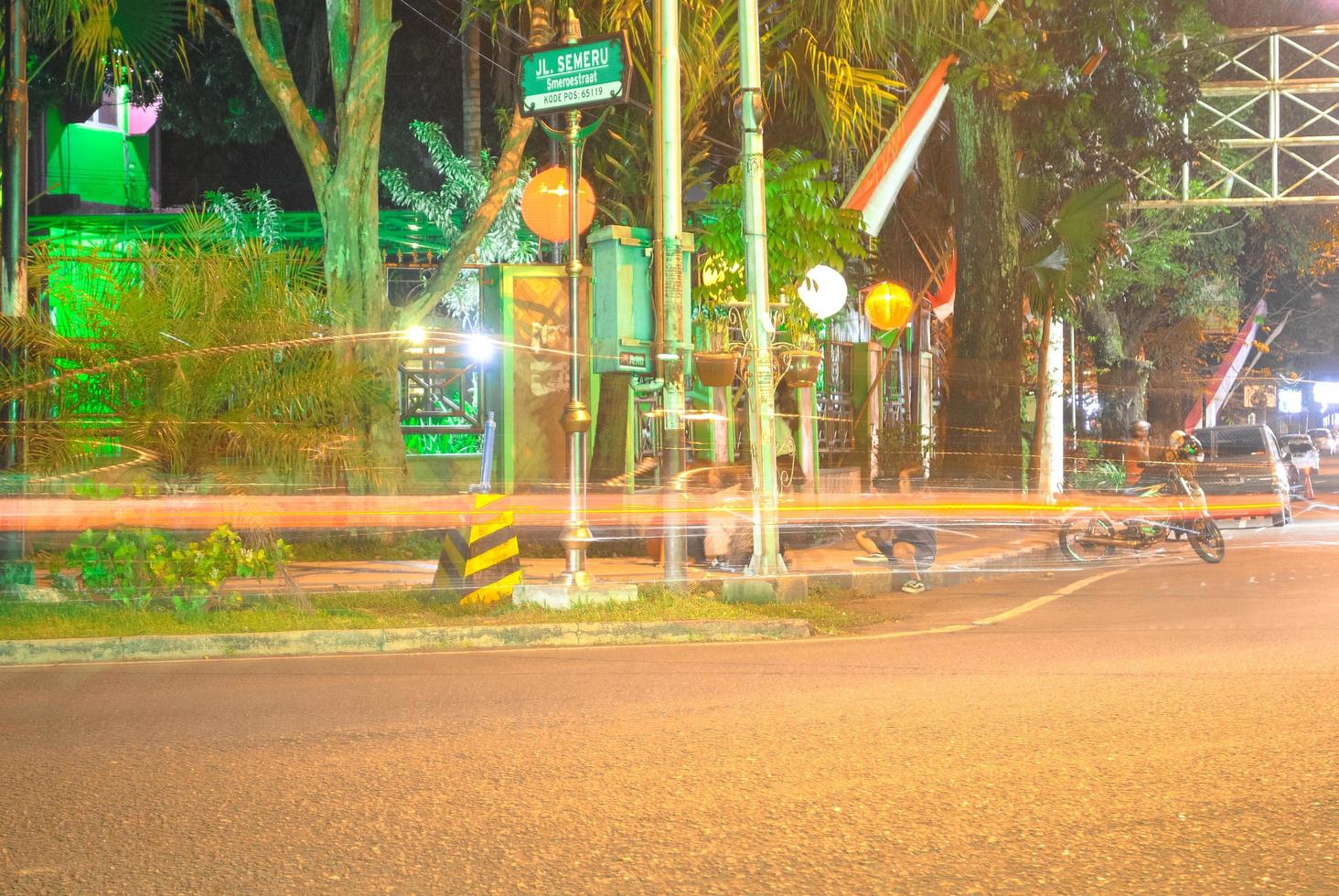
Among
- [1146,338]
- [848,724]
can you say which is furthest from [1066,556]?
[1146,338]

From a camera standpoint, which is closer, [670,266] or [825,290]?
[670,266]

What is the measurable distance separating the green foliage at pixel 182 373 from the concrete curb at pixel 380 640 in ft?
6.44

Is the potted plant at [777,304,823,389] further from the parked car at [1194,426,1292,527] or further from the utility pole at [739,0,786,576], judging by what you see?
the parked car at [1194,426,1292,527]

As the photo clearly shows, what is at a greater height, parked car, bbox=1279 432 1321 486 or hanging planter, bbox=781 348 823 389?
hanging planter, bbox=781 348 823 389

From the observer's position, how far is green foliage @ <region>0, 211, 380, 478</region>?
11547 millimetres

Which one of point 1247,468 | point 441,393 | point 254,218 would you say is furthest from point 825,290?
point 1247,468

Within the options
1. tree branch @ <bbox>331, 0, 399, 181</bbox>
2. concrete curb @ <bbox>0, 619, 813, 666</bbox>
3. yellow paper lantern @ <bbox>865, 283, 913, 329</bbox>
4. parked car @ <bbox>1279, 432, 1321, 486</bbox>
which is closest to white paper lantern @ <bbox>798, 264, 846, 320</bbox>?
yellow paper lantern @ <bbox>865, 283, 913, 329</bbox>

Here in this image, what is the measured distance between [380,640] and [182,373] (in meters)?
2.88

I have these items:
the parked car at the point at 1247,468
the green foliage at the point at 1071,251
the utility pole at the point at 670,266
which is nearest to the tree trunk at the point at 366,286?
the utility pole at the point at 670,266

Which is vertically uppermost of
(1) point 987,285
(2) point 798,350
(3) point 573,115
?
(3) point 573,115

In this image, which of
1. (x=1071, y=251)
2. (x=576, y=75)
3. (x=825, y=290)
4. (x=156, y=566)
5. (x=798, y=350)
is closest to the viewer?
(x=156, y=566)

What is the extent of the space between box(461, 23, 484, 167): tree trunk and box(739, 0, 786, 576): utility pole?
1088 centimetres

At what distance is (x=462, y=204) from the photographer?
1029 inches

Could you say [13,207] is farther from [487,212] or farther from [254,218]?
[254,218]
